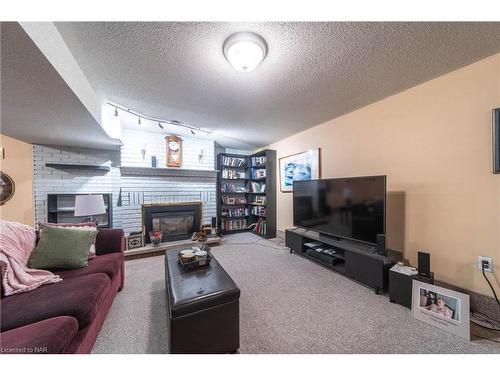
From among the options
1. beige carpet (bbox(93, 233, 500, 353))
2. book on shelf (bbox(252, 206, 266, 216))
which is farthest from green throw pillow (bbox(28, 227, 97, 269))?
book on shelf (bbox(252, 206, 266, 216))

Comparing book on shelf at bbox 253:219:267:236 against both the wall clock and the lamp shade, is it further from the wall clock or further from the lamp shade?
the lamp shade

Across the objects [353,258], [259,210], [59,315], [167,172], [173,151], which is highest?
[173,151]

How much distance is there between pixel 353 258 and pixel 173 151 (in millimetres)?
3610

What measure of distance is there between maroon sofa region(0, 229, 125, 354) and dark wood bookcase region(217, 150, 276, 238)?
118 inches

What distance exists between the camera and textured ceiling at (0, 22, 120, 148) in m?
1.04

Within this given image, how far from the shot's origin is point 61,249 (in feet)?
5.15

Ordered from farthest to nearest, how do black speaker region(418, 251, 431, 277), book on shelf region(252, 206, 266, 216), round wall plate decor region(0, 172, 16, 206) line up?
book on shelf region(252, 206, 266, 216)
round wall plate decor region(0, 172, 16, 206)
black speaker region(418, 251, 431, 277)

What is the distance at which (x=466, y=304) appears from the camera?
1.36m

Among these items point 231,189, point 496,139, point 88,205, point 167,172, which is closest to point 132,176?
point 167,172

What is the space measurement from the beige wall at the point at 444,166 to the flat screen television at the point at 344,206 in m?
0.36

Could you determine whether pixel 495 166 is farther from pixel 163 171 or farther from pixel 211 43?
pixel 163 171

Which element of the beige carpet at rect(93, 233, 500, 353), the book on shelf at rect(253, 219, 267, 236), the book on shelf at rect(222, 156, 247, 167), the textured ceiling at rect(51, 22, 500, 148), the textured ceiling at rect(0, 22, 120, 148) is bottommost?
the beige carpet at rect(93, 233, 500, 353)

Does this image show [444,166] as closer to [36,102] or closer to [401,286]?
[401,286]

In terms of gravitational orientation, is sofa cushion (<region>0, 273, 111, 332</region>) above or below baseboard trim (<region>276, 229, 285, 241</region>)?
above
